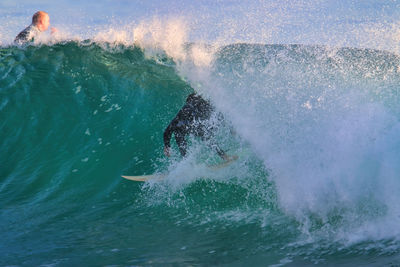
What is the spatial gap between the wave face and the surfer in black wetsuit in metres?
0.20

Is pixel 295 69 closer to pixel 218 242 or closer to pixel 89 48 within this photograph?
pixel 218 242

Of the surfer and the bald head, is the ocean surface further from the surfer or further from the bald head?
the bald head

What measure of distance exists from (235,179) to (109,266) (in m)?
2.25

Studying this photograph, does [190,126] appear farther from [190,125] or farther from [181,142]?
[181,142]

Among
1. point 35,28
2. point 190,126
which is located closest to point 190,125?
point 190,126

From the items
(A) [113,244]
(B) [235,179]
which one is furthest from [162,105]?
(A) [113,244]

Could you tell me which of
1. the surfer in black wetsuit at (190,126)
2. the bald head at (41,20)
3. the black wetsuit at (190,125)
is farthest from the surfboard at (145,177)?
the bald head at (41,20)

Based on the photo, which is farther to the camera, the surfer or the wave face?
the surfer

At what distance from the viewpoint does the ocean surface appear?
12.0ft

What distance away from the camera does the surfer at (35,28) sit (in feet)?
26.7

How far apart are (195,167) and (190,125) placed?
0.56 metres

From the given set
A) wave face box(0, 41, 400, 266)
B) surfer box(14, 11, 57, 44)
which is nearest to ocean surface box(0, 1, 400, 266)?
wave face box(0, 41, 400, 266)

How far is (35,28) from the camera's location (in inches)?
332

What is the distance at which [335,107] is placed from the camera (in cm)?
490
